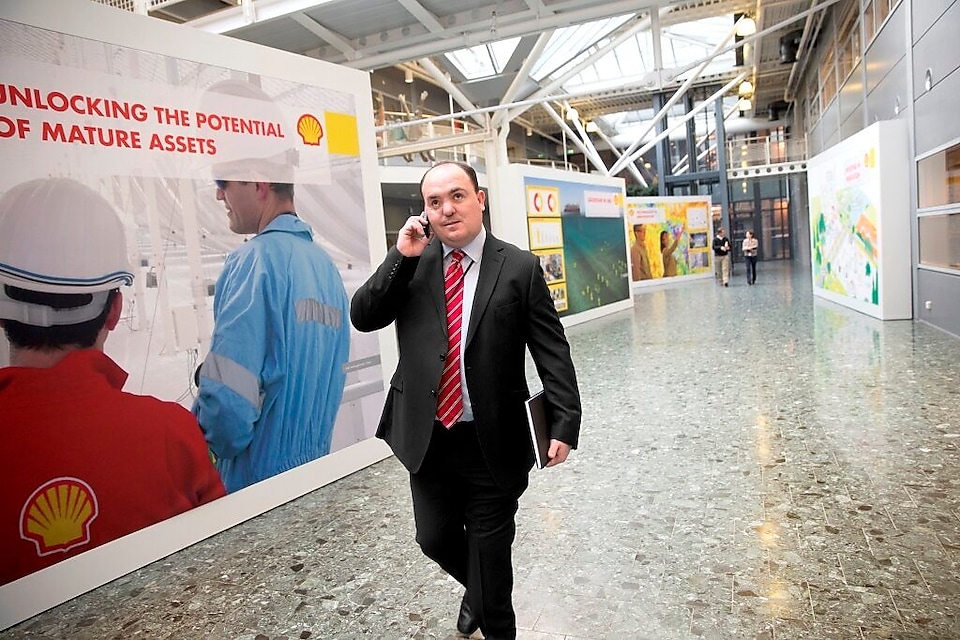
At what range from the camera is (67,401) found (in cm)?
359

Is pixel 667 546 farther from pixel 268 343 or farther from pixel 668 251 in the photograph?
pixel 668 251

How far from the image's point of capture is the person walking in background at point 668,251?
2344cm

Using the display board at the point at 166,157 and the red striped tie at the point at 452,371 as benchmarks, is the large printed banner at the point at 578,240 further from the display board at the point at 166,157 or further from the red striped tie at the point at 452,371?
the red striped tie at the point at 452,371

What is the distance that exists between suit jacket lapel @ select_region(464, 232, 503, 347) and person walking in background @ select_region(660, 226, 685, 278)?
22.0 m

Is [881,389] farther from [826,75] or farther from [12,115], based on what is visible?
[826,75]

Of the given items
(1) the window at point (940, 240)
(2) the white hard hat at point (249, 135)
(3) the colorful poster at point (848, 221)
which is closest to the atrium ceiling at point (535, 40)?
(3) the colorful poster at point (848, 221)

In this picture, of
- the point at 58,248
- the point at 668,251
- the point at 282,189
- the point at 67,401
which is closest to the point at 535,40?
the point at 668,251

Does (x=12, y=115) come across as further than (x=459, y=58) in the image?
No

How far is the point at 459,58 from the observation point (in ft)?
59.4

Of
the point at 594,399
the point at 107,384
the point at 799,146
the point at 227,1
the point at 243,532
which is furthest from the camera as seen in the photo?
the point at 799,146

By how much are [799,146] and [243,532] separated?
28.3 m

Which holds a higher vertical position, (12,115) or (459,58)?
(459,58)

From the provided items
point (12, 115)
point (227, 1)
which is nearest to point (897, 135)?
point (12, 115)

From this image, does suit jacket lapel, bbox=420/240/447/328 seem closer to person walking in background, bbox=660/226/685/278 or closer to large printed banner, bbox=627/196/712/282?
large printed banner, bbox=627/196/712/282
